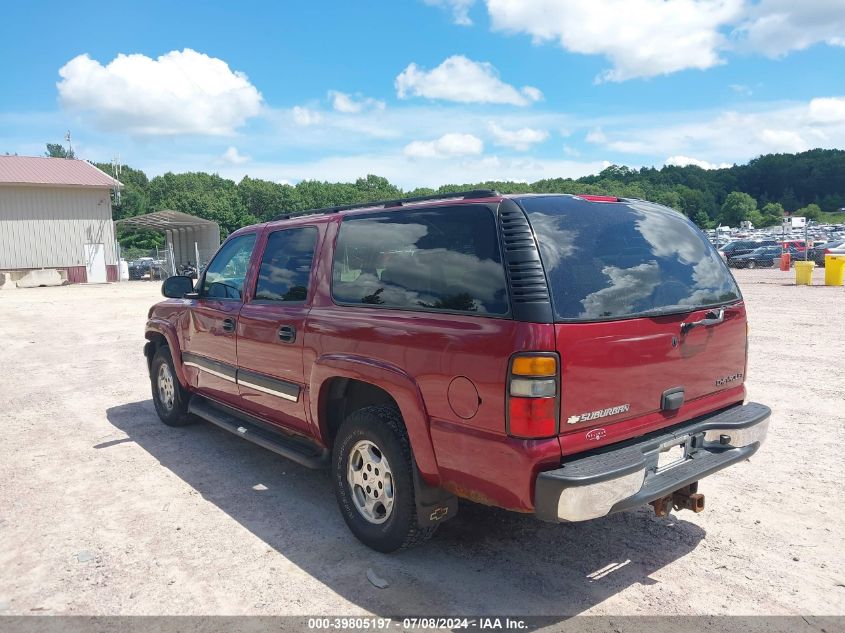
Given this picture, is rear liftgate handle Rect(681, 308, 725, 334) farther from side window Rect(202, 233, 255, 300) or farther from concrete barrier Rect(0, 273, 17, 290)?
concrete barrier Rect(0, 273, 17, 290)

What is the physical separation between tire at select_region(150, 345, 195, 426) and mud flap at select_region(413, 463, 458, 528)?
3.51 m

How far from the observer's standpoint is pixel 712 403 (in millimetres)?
3660

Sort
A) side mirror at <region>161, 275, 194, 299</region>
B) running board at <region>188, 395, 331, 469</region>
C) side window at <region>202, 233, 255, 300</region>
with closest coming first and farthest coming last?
running board at <region>188, 395, 331, 469</region>
side window at <region>202, 233, 255, 300</region>
side mirror at <region>161, 275, 194, 299</region>

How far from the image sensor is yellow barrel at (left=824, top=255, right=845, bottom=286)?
20.4 metres

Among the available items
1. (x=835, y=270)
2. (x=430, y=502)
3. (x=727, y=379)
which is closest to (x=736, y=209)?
(x=835, y=270)

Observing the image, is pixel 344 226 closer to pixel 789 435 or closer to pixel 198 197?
pixel 789 435

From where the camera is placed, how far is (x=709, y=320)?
136 inches

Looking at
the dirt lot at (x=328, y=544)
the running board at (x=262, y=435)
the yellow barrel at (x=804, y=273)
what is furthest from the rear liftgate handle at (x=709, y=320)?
the yellow barrel at (x=804, y=273)

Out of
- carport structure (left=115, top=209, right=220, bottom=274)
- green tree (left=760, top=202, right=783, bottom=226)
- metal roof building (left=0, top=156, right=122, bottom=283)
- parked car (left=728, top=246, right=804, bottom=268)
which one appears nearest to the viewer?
metal roof building (left=0, top=156, right=122, bottom=283)

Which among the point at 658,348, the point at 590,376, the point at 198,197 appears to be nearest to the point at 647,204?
the point at 658,348

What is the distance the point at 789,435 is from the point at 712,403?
8.54 feet

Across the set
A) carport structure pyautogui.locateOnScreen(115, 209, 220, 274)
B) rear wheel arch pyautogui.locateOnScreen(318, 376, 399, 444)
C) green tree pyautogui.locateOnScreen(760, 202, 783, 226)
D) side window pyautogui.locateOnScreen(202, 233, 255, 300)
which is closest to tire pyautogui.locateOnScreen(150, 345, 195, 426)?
side window pyautogui.locateOnScreen(202, 233, 255, 300)

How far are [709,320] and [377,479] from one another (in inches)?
80.9

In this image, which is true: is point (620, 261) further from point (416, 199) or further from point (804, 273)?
point (804, 273)
